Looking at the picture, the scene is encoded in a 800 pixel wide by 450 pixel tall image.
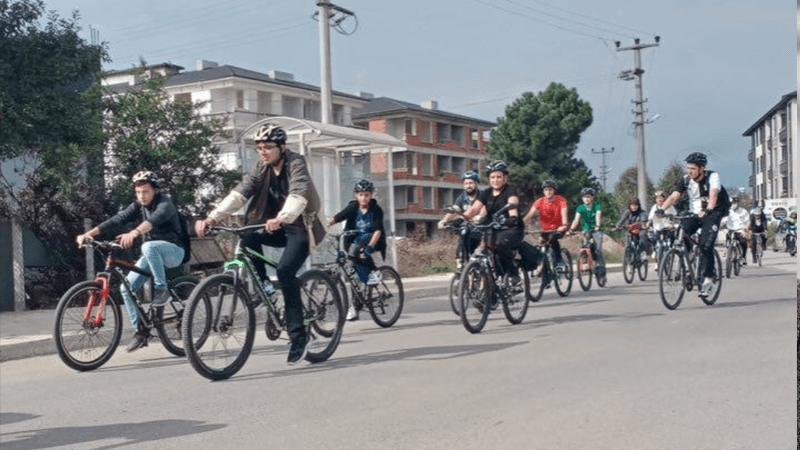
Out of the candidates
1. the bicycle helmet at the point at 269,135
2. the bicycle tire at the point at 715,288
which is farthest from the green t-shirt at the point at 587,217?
the bicycle helmet at the point at 269,135

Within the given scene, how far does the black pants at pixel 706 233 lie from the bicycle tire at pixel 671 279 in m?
0.29

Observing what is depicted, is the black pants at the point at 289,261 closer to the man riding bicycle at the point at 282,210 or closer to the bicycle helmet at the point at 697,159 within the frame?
the man riding bicycle at the point at 282,210

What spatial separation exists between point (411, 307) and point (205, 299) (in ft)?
25.4

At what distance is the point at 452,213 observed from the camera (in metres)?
10.7

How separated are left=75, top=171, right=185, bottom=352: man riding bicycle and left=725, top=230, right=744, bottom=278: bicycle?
12.2m

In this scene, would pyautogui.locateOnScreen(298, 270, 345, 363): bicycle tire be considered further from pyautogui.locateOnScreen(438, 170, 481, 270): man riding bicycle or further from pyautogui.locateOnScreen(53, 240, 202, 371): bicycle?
pyautogui.locateOnScreen(438, 170, 481, 270): man riding bicycle

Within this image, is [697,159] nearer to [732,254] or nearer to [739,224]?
[739,224]

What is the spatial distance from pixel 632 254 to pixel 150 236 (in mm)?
11422

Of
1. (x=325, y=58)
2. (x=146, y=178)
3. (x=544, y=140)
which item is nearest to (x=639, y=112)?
(x=544, y=140)

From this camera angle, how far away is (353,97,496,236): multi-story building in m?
75.4

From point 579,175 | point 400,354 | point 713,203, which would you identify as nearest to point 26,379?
point 400,354

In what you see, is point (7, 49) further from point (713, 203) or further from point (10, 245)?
point (713, 203)

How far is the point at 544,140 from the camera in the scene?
2256 inches

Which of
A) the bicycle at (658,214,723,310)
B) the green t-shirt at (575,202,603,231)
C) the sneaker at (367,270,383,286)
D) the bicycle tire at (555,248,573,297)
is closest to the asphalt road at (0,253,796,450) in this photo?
the sneaker at (367,270,383,286)
